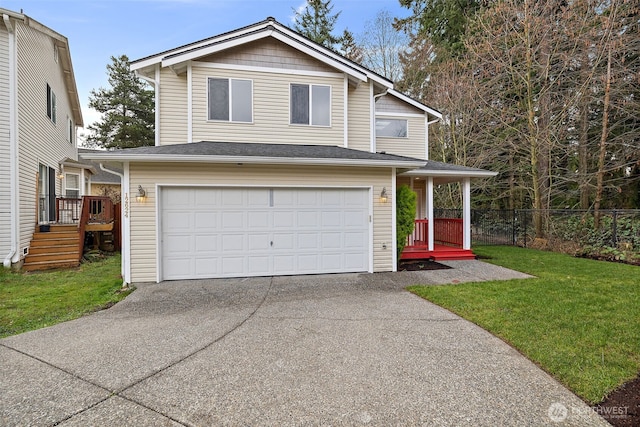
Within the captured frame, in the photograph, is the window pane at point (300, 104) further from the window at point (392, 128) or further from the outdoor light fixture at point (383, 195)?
the window at point (392, 128)

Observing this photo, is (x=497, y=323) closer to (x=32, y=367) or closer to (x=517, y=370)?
(x=517, y=370)

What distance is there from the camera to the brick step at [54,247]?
8.93m

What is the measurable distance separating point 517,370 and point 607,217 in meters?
10.9

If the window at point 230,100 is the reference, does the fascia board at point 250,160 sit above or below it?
below

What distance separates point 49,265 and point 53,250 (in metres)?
0.53

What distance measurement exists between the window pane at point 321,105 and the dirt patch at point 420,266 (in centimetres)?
453

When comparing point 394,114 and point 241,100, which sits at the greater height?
point 394,114

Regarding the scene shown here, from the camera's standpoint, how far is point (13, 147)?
8391mm

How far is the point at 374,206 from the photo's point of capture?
7.92m

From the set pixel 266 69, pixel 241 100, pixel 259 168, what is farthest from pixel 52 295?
pixel 266 69

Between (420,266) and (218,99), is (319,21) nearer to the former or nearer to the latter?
(218,99)

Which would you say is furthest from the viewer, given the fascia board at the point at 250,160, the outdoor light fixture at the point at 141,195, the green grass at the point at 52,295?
the outdoor light fixture at the point at 141,195

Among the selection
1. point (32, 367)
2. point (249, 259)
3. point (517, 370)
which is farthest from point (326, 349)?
point (249, 259)

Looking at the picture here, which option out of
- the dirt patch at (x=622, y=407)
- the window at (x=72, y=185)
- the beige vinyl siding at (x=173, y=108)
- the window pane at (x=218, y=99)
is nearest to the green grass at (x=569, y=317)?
the dirt patch at (x=622, y=407)
